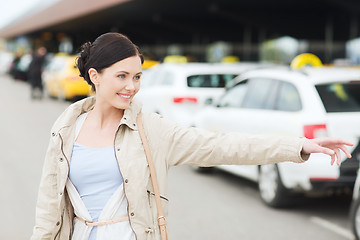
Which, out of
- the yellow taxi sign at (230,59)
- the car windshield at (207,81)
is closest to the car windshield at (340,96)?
the car windshield at (207,81)

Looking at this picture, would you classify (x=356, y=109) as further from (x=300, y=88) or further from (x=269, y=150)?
(x=269, y=150)

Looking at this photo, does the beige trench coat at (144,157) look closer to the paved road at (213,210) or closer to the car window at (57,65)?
the paved road at (213,210)

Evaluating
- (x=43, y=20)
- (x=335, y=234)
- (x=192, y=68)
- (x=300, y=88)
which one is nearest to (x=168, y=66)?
(x=192, y=68)

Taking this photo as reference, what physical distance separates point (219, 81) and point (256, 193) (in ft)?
10.9

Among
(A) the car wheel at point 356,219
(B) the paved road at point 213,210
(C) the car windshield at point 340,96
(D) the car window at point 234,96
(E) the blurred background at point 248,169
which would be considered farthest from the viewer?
(D) the car window at point 234,96

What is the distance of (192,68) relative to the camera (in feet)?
37.5

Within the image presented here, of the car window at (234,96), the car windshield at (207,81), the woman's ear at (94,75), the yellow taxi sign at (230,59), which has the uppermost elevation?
the yellow taxi sign at (230,59)

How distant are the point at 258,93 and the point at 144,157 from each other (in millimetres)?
5651

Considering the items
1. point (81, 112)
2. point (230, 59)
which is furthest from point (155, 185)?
point (230, 59)

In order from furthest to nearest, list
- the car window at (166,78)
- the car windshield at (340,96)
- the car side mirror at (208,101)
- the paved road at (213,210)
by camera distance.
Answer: the car window at (166,78)
the car side mirror at (208,101)
the car windshield at (340,96)
the paved road at (213,210)

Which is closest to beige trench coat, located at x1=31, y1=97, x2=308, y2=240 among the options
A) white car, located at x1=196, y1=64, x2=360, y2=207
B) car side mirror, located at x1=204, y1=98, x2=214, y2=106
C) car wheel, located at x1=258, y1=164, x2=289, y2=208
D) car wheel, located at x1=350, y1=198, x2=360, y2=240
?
car wheel, located at x1=350, y1=198, x2=360, y2=240

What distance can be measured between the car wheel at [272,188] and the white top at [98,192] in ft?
15.8

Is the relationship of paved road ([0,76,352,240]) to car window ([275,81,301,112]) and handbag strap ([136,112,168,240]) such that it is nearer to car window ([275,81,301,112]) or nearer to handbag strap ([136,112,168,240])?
car window ([275,81,301,112])

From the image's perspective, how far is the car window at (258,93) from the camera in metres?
7.85
